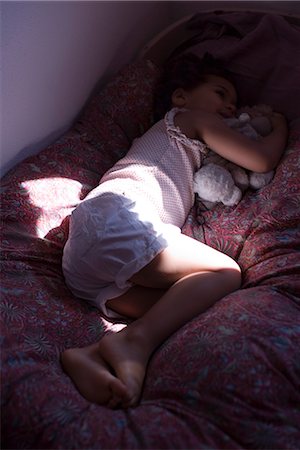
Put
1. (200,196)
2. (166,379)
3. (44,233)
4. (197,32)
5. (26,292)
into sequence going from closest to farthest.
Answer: (166,379) → (26,292) → (44,233) → (200,196) → (197,32)

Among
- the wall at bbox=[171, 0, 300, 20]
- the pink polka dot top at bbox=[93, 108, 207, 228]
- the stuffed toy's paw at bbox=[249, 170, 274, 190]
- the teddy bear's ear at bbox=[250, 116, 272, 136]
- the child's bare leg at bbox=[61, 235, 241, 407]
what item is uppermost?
the wall at bbox=[171, 0, 300, 20]

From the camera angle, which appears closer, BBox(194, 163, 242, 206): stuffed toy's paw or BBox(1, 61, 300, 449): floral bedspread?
BBox(1, 61, 300, 449): floral bedspread

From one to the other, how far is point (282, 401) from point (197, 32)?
1.56m

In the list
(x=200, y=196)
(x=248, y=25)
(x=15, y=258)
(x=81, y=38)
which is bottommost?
(x=15, y=258)

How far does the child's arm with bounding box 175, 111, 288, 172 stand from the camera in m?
1.46

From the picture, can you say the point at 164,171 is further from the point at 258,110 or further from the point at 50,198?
the point at 258,110

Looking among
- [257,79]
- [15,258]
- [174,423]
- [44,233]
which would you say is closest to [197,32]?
[257,79]

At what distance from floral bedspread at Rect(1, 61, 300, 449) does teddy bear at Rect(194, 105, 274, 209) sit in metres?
0.04

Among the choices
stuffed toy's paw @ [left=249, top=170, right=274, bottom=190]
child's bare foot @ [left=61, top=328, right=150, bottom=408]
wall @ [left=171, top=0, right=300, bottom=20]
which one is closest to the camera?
child's bare foot @ [left=61, top=328, right=150, bottom=408]

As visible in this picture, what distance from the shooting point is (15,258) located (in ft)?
4.18

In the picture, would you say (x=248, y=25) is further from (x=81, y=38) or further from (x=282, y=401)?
(x=282, y=401)

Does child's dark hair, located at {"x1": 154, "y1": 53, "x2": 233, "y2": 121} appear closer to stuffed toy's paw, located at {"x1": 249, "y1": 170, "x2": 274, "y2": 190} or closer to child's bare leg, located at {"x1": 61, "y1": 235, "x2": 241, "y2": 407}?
stuffed toy's paw, located at {"x1": 249, "y1": 170, "x2": 274, "y2": 190}

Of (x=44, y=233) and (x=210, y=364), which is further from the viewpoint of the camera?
(x=44, y=233)

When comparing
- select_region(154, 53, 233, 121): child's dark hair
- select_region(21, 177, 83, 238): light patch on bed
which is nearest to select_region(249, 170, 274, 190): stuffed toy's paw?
select_region(154, 53, 233, 121): child's dark hair
